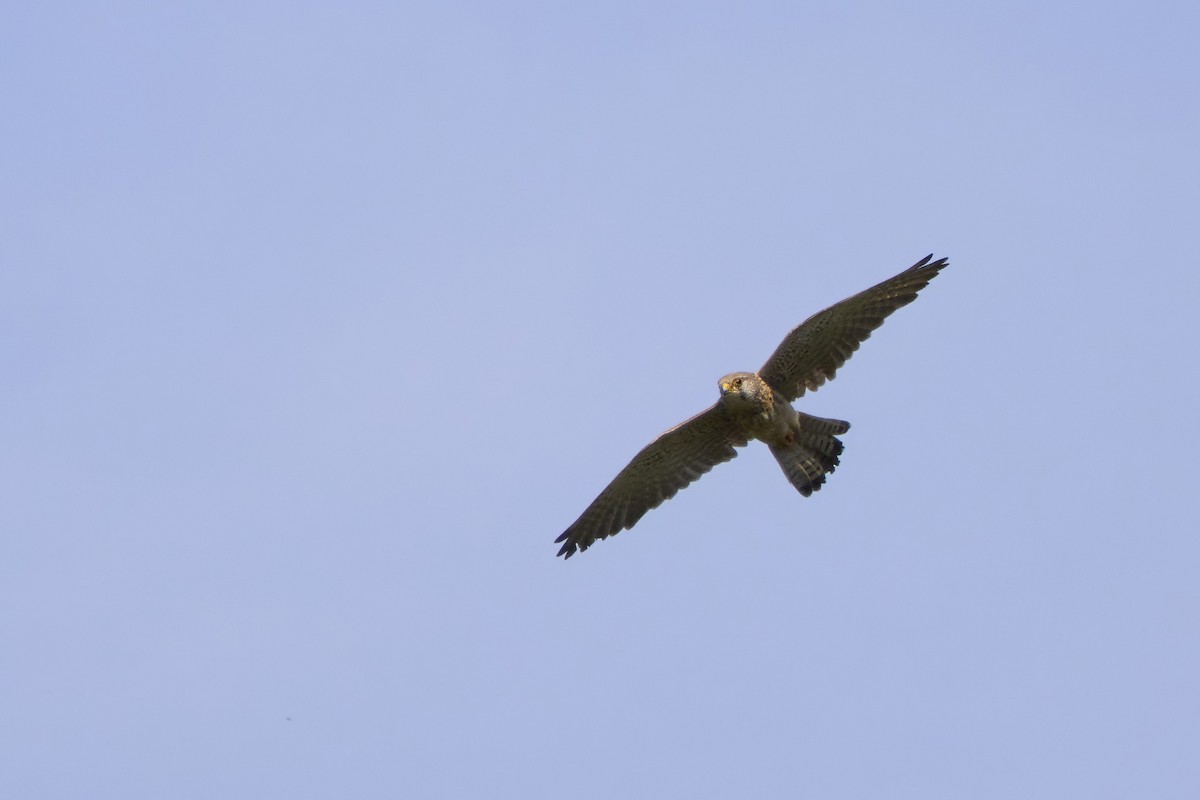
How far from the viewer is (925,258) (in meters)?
19.1

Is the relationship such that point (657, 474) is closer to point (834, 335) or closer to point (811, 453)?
point (811, 453)

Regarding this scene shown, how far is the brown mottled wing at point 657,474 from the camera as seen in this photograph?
1948 cm

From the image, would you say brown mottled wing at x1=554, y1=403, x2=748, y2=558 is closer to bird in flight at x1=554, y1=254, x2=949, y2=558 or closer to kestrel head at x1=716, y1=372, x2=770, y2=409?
bird in flight at x1=554, y1=254, x2=949, y2=558

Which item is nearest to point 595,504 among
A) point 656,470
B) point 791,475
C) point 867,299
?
point 656,470

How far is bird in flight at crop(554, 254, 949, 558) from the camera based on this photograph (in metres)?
18.9

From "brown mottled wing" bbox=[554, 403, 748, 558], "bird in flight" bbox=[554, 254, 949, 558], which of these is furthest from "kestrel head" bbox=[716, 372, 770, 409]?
"brown mottled wing" bbox=[554, 403, 748, 558]

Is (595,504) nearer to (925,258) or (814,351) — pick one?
(814,351)

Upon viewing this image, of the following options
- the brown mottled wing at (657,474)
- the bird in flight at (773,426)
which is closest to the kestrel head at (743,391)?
the bird in flight at (773,426)

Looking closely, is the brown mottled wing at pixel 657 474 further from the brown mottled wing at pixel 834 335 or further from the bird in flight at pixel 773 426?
the brown mottled wing at pixel 834 335

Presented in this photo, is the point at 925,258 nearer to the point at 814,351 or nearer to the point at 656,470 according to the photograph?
the point at 814,351

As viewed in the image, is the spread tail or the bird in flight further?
the spread tail

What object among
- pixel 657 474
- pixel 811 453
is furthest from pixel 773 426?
pixel 657 474

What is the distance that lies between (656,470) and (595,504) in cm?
70

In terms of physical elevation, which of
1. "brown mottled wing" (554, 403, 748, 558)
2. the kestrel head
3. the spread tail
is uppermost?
"brown mottled wing" (554, 403, 748, 558)
